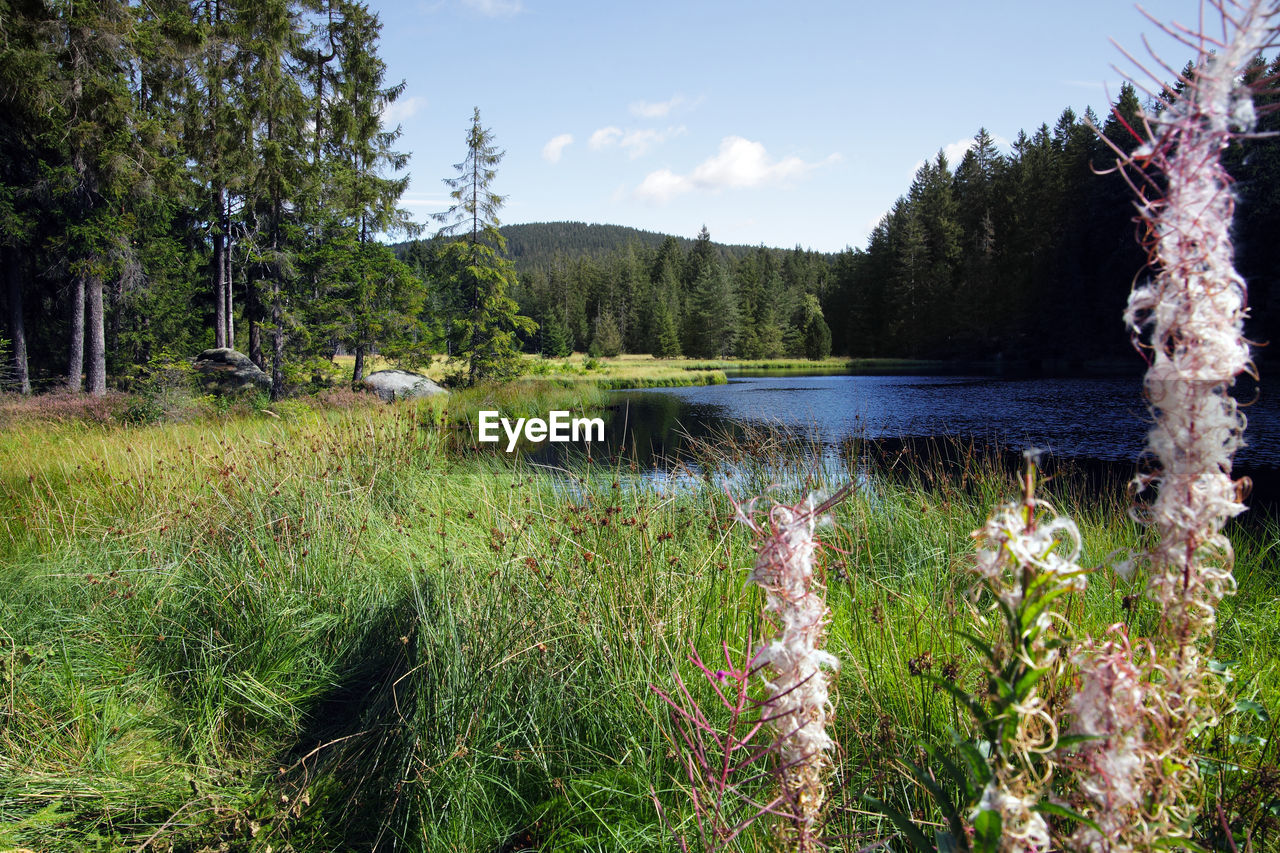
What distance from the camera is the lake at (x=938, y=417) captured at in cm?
1267

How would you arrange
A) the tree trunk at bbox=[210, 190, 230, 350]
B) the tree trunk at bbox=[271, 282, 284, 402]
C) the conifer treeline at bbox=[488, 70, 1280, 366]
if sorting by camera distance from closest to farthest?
the tree trunk at bbox=[271, 282, 284, 402] < the tree trunk at bbox=[210, 190, 230, 350] < the conifer treeline at bbox=[488, 70, 1280, 366]

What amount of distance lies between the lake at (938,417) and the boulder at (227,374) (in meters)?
9.23

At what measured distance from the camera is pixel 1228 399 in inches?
29.3

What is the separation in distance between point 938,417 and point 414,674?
18.8 m

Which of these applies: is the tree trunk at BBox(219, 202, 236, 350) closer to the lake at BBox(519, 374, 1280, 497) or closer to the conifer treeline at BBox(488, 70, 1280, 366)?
the lake at BBox(519, 374, 1280, 497)

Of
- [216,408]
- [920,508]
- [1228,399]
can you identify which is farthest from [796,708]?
[216,408]

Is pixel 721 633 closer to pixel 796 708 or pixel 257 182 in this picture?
pixel 796 708

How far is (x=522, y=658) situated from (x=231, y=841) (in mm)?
1170

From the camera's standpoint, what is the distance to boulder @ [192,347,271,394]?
17.2 metres

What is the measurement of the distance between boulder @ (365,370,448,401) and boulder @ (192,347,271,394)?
3930 millimetres

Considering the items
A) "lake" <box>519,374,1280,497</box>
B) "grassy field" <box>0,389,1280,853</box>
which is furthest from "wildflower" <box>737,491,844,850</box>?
"lake" <box>519,374,1280,497</box>

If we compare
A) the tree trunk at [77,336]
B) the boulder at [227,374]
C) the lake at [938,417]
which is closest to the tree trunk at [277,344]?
the boulder at [227,374]

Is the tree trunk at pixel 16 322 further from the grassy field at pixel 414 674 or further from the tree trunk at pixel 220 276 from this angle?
the grassy field at pixel 414 674

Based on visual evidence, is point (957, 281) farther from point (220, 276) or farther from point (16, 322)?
point (16, 322)
